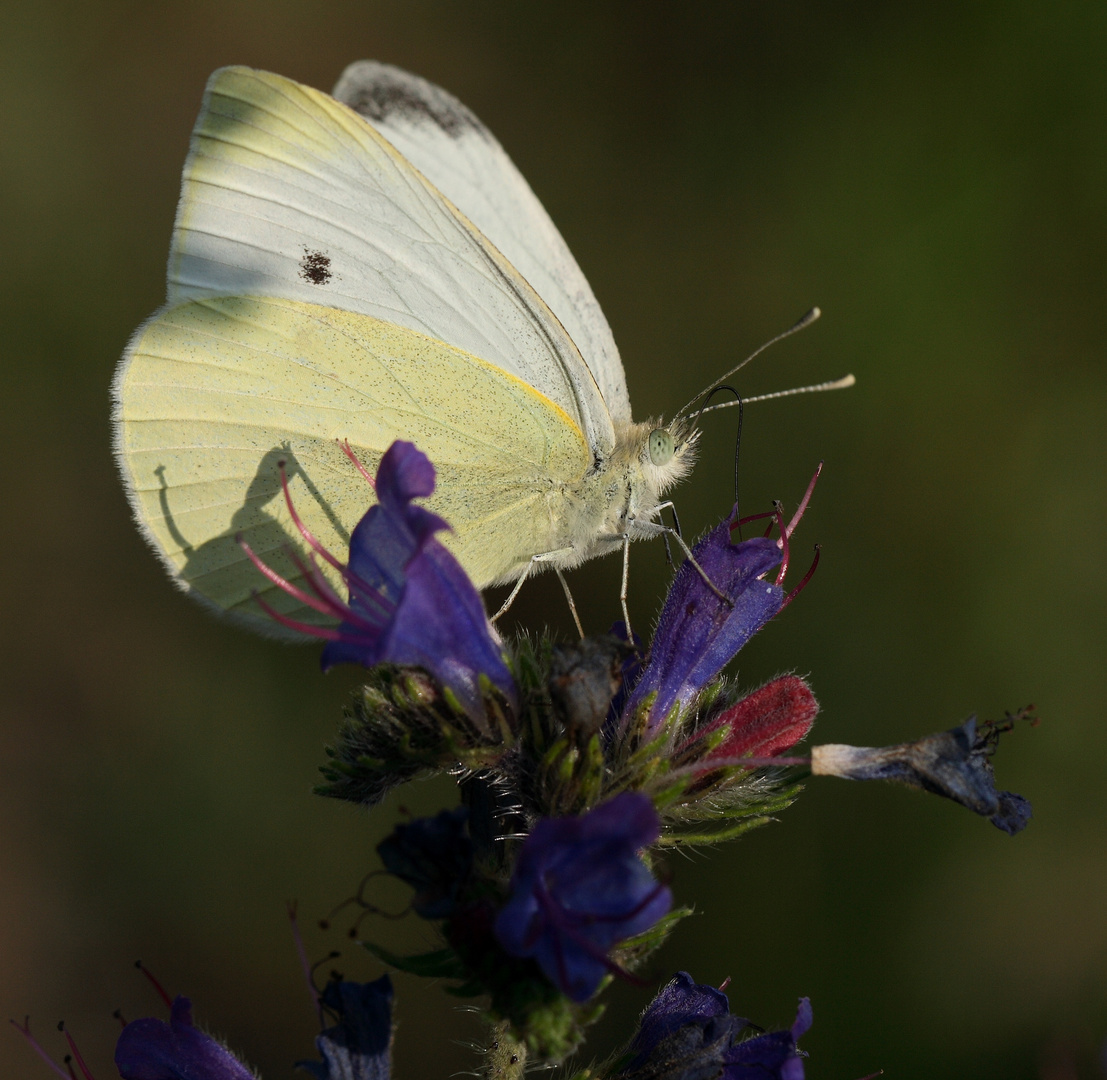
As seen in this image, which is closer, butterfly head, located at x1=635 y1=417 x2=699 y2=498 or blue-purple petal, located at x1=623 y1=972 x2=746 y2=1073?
blue-purple petal, located at x1=623 y1=972 x2=746 y2=1073

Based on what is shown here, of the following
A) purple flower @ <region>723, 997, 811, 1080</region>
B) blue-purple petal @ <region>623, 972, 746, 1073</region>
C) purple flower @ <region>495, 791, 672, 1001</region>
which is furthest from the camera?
blue-purple petal @ <region>623, 972, 746, 1073</region>

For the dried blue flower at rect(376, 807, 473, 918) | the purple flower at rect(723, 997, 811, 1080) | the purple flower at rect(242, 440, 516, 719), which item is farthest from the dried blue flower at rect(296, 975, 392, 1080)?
the purple flower at rect(723, 997, 811, 1080)

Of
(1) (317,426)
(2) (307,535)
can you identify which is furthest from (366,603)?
(1) (317,426)

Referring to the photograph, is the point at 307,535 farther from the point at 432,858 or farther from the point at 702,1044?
the point at 702,1044

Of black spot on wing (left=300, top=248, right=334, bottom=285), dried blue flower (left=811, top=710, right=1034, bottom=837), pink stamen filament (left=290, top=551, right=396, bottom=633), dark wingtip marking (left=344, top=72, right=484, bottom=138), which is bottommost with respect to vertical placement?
dried blue flower (left=811, top=710, right=1034, bottom=837)

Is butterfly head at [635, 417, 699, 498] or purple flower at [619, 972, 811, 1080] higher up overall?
butterfly head at [635, 417, 699, 498]

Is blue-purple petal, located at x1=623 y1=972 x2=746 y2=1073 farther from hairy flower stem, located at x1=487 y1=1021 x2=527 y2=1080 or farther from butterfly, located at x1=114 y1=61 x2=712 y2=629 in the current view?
butterfly, located at x1=114 y1=61 x2=712 y2=629

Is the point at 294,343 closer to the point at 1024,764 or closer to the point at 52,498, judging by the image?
the point at 52,498
